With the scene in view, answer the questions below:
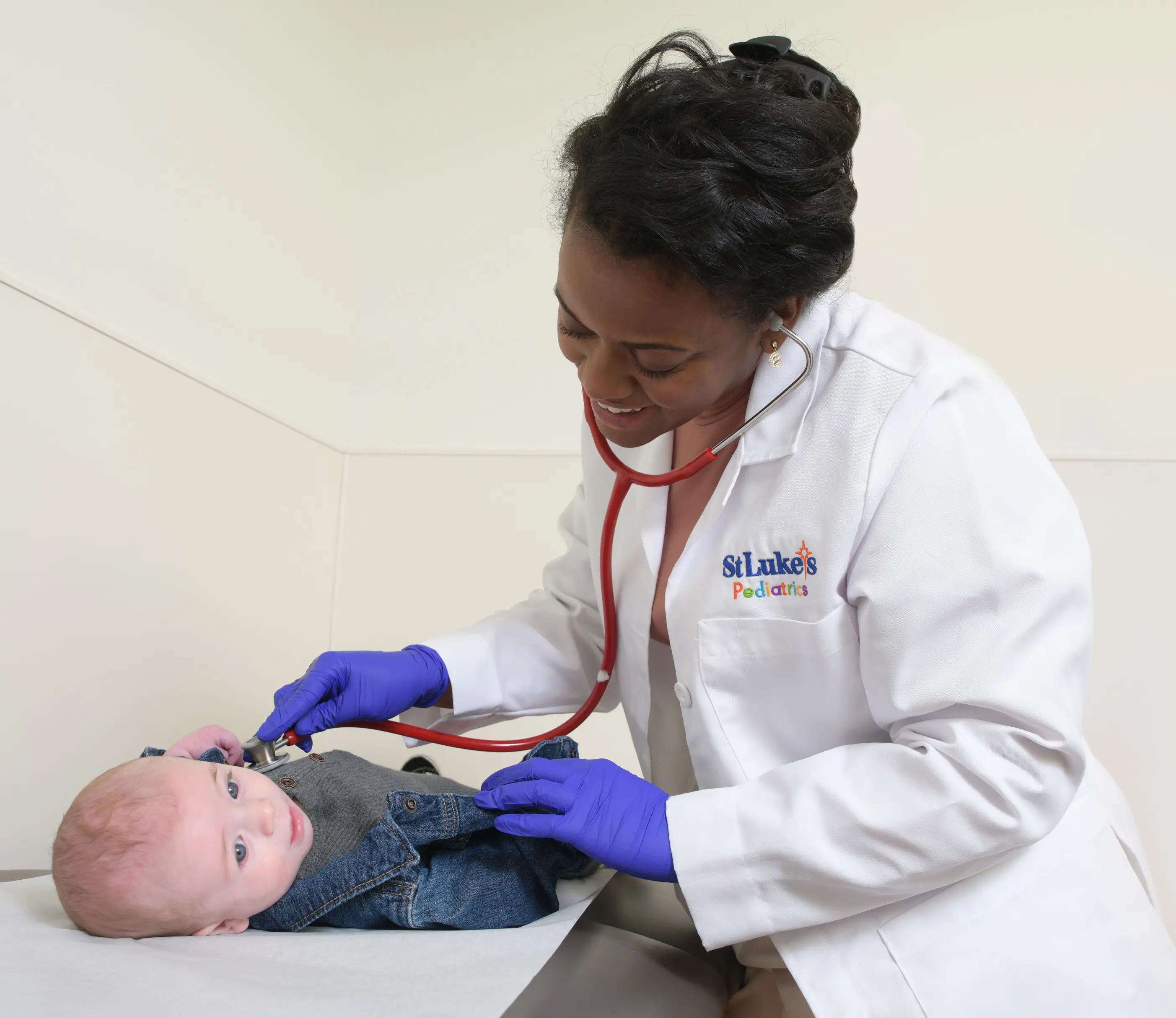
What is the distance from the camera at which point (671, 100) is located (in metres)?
0.86

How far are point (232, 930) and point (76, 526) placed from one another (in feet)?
2.31

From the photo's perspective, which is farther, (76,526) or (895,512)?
(76,526)

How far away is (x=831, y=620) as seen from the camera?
3.08ft

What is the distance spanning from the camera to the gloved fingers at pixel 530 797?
939 mm

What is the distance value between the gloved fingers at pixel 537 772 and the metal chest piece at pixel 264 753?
27cm

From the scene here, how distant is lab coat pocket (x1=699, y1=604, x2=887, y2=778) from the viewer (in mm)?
955

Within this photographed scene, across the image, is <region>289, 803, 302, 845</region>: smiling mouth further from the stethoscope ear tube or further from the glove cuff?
the glove cuff

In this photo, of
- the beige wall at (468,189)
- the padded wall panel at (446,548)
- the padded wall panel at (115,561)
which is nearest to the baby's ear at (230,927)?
the padded wall panel at (115,561)

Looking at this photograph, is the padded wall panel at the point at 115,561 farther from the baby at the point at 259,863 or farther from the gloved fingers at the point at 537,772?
the gloved fingers at the point at 537,772

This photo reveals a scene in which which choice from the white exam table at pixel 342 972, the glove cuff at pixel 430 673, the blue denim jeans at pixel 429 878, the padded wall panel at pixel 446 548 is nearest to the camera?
the white exam table at pixel 342 972

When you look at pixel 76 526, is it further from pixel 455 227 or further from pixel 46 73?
pixel 455 227

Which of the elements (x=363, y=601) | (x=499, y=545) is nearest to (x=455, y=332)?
(x=499, y=545)

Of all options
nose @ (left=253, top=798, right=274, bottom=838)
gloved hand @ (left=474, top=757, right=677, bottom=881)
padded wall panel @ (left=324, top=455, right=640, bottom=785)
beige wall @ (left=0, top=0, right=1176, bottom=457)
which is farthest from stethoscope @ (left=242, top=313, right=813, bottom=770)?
padded wall panel @ (left=324, top=455, right=640, bottom=785)

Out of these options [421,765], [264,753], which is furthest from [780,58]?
[421,765]
